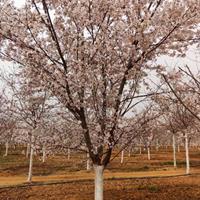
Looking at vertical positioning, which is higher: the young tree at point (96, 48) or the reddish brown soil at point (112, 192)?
the young tree at point (96, 48)

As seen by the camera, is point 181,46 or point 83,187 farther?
point 83,187

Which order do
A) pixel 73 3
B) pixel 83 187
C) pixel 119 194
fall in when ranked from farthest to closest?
pixel 83 187 → pixel 119 194 → pixel 73 3

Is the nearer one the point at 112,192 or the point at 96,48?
the point at 96,48

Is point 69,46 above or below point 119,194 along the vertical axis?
above

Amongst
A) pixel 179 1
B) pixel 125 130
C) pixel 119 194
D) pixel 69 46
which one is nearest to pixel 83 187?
pixel 119 194

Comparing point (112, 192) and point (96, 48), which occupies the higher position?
point (96, 48)

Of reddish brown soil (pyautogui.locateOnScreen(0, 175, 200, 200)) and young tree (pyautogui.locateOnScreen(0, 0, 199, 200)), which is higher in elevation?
young tree (pyautogui.locateOnScreen(0, 0, 199, 200))

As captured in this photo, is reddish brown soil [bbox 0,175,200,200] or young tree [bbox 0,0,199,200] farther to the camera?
reddish brown soil [bbox 0,175,200,200]

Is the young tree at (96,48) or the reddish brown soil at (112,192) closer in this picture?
the young tree at (96,48)

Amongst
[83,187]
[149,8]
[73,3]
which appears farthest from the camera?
[83,187]

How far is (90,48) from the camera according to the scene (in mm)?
12844

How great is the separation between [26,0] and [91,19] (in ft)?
7.53

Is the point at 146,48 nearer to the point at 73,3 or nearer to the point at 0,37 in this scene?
the point at 73,3

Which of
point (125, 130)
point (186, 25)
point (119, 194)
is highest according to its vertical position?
point (186, 25)
